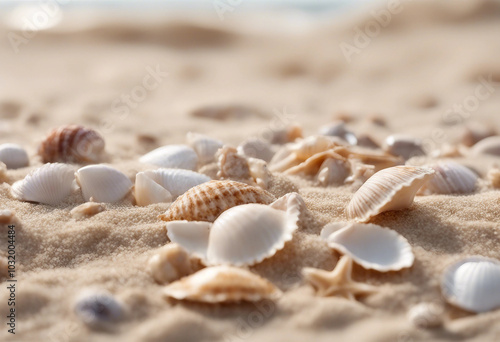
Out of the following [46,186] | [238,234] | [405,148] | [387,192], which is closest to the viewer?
[238,234]

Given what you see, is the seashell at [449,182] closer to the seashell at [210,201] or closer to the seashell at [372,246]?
the seashell at [372,246]

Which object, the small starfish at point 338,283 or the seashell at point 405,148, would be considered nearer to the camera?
the small starfish at point 338,283

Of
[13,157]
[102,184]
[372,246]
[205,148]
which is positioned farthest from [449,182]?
[13,157]

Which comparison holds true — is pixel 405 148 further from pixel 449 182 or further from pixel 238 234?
pixel 238 234

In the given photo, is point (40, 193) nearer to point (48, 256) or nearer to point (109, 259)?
point (48, 256)

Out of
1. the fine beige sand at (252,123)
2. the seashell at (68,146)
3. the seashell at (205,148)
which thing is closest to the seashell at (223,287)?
the fine beige sand at (252,123)

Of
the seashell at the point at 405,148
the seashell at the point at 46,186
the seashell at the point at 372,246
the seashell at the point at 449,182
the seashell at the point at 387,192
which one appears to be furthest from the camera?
the seashell at the point at 405,148
